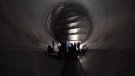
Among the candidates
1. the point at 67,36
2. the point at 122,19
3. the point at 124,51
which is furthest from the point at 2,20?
the point at 67,36

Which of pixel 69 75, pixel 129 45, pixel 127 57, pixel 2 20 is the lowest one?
pixel 69 75

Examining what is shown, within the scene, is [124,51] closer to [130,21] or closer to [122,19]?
[130,21]

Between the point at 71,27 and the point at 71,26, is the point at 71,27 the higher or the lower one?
the lower one

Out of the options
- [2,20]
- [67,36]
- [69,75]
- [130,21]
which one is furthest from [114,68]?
[67,36]

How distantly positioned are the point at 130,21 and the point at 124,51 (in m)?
0.56

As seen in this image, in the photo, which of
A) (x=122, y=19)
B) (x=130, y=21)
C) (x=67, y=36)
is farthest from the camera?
(x=67, y=36)

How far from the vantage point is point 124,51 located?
260cm

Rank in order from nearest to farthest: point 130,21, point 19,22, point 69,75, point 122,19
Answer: point 130,21, point 122,19, point 19,22, point 69,75

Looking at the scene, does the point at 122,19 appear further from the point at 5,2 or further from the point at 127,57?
the point at 5,2

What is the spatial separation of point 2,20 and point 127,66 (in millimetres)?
2042

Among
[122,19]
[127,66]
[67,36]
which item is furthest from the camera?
[67,36]

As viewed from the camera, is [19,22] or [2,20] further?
[19,22]

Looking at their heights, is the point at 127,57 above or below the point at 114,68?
above

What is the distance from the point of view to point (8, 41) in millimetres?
2482
